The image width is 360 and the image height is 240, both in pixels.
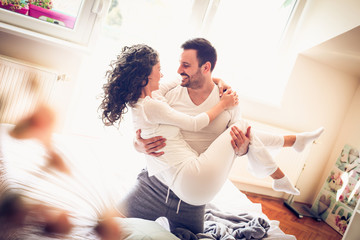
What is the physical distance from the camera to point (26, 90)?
14 centimetres

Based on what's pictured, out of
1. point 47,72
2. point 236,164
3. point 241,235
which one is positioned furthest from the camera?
point 236,164

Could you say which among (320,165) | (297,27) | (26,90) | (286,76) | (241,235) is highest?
(297,27)

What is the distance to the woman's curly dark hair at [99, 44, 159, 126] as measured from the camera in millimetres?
1052

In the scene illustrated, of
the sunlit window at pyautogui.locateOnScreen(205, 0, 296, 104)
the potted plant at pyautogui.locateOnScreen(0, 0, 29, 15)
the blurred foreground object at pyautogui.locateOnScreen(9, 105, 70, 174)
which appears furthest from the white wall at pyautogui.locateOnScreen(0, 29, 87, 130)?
the blurred foreground object at pyautogui.locateOnScreen(9, 105, 70, 174)

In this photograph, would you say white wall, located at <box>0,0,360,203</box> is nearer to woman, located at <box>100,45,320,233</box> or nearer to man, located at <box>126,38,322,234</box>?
man, located at <box>126,38,322,234</box>

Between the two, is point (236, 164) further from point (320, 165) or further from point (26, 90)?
point (26, 90)

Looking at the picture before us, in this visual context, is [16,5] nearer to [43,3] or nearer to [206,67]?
[43,3]

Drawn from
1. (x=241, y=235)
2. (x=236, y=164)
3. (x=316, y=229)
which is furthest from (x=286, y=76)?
(x=241, y=235)

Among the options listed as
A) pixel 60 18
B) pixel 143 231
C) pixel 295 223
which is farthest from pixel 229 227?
pixel 60 18

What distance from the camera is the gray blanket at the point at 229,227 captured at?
1069mm

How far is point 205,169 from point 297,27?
239 centimetres

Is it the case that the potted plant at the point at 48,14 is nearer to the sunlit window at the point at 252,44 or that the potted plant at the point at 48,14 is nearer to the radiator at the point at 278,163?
the sunlit window at the point at 252,44

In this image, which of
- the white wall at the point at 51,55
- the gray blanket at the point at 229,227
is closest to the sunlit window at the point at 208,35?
the white wall at the point at 51,55

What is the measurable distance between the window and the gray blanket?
169 cm
